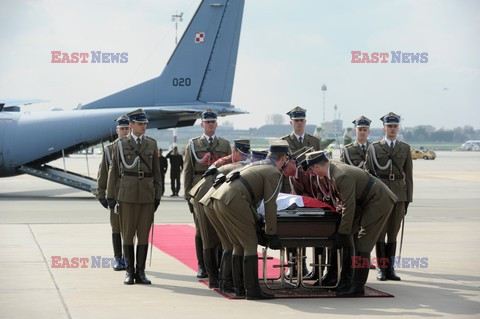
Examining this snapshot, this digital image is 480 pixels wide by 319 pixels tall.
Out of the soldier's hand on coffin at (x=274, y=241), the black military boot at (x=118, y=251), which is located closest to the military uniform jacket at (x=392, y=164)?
the soldier's hand on coffin at (x=274, y=241)

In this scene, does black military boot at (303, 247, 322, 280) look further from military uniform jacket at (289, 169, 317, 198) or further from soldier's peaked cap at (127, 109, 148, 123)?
soldier's peaked cap at (127, 109, 148, 123)

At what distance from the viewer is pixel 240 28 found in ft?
84.5

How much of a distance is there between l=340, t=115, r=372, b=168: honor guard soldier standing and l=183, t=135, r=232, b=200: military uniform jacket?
58.2 inches

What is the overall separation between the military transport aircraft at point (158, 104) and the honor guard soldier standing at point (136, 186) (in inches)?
558

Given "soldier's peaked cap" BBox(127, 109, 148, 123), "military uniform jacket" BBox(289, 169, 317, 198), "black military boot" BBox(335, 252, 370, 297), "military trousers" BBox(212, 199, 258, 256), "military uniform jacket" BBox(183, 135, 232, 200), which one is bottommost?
"black military boot" BBox(335, 252, 370, 297)

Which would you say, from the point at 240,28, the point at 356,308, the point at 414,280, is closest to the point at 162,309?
the point at 356,308

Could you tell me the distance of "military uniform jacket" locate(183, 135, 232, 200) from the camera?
1052 cm

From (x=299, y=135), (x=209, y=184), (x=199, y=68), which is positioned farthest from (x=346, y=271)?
(x=199, y=68)

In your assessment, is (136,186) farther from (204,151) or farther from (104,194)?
(204,151)

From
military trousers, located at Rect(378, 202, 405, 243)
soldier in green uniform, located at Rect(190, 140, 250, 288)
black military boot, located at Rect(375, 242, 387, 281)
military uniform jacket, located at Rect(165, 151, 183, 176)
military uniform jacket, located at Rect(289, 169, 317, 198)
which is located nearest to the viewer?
soldier in green uniform, located at Rect(190, 140, 250, 288)

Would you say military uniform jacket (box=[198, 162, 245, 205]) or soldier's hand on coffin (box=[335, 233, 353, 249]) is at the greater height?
military uniform jacket (box=[198, 162, 245, 205])

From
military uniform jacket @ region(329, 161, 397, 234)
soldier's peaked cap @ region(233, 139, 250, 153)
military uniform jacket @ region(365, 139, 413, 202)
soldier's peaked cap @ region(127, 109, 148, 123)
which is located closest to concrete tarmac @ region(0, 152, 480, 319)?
military uniform jacket @ region(329, 161, 397, 234)

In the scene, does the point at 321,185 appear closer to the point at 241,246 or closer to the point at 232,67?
the point at 241,246

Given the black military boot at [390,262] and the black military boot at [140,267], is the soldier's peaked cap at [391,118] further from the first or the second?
the black military boot at [140,267]
